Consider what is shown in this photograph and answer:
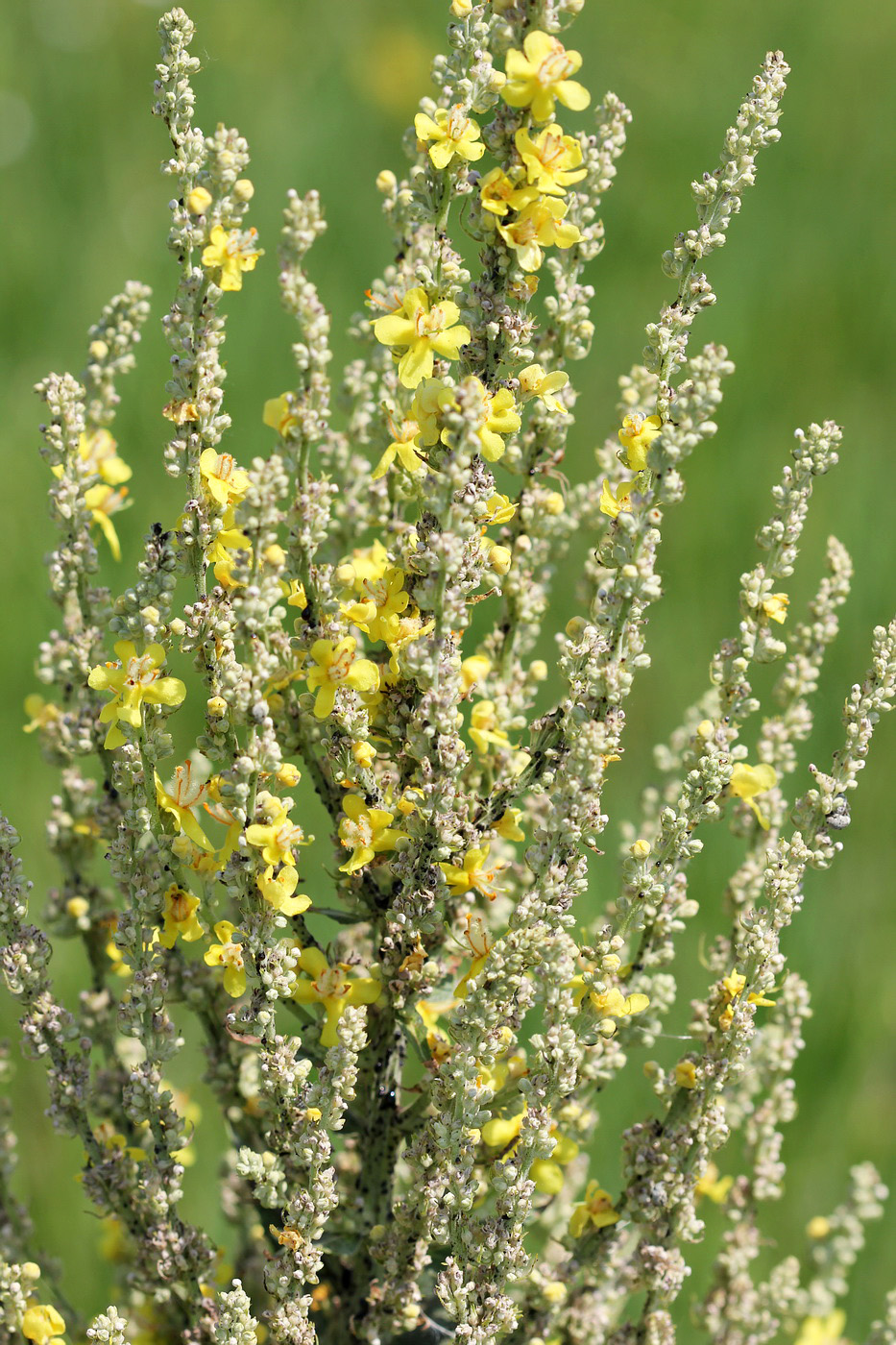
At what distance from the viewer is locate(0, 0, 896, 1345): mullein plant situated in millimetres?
1641

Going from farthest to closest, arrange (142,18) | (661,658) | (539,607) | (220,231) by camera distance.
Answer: (142,18) → (661,658) → (539,607) → (220,231)

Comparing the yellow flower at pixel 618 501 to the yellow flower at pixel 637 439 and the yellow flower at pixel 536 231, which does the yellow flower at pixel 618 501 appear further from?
the yellow flower at pixel 536 231

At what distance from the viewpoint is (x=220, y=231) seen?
174 centimetres

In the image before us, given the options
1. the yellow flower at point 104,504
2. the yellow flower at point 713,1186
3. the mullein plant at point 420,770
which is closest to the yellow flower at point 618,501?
the mullein plant at point 420,770

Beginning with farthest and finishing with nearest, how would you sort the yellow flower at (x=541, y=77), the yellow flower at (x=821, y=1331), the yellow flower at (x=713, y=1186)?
the yellow flower at (x=821, y=1331) → the yellow flower at (x=713, y=1186) → the yellow flower at (x=541, y=77)

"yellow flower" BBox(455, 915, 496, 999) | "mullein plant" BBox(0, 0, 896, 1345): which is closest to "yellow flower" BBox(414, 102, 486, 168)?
"mullein plant" BBox(0, 0, 896, 1345)

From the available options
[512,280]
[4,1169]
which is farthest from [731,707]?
[4,1169]

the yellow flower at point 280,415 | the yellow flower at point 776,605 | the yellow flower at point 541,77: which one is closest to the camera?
the yellow flower at point 541,77

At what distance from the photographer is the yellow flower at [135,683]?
1.68m

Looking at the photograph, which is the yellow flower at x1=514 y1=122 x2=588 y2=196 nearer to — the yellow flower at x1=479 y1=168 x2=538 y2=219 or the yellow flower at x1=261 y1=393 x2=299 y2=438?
the yellow flower at x1=479 y1=168 x2=538 y2=219

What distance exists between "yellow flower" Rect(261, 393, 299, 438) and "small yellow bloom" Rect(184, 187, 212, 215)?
1.02ft

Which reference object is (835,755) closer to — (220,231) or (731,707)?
(731,707)

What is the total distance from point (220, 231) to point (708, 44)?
6236 mm

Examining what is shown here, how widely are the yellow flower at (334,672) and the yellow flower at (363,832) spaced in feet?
0.44
